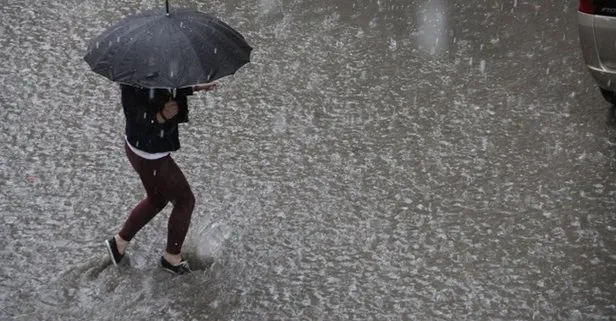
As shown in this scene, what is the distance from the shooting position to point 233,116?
25.3ft

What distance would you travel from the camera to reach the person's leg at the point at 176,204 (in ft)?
18.0

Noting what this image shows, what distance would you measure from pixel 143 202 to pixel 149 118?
0.65 metres

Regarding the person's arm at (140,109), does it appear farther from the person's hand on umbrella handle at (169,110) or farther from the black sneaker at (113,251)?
the black sneaker at (113,251)

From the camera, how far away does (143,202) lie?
224 inches

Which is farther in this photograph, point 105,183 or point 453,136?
point 453,136

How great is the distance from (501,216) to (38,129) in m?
3.66

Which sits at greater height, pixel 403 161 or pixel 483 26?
pixel 483 26

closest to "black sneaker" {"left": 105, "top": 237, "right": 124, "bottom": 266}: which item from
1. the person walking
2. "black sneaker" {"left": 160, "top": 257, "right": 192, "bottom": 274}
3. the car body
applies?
the person walking

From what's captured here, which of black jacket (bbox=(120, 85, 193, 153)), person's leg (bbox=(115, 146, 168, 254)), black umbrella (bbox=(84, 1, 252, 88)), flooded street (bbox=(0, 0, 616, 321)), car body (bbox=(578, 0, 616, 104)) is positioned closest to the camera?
black umbrella (bbox=(84, 1, 252, 88))

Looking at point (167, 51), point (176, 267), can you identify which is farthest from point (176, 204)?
point (167, 51)

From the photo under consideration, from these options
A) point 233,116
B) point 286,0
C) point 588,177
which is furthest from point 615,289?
point 286,0

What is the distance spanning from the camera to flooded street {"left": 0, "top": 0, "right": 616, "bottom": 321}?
557cm

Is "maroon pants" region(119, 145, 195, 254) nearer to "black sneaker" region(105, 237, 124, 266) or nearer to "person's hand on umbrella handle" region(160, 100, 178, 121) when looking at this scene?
"black sneaker" region(105, 237, 124, 266)

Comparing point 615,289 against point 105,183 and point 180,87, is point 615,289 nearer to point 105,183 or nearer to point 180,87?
point 180,87
